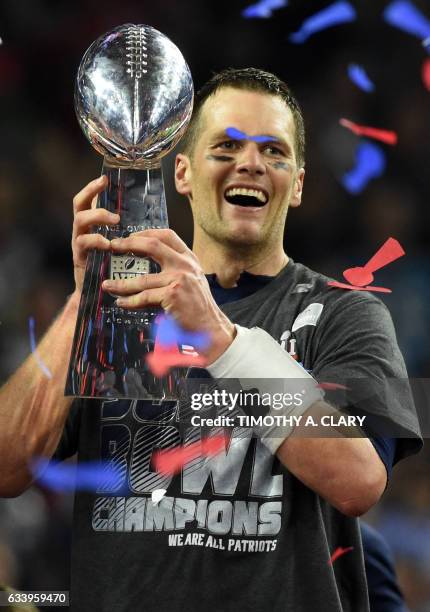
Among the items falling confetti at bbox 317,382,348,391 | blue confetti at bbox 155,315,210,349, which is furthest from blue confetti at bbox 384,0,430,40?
blue confetti at bbox 155,315,210,349

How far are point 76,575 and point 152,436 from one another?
150 millimetres

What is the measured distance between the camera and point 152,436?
93cm

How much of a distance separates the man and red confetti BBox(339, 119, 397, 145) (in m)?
0.73

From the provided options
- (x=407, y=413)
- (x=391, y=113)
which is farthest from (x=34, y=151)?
(x=407, y=413)

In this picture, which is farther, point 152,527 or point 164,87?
point 152,527

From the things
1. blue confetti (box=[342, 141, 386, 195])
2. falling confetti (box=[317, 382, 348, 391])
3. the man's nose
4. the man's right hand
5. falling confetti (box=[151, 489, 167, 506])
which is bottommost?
falling confetti (box=[151, 489, 167, 506])

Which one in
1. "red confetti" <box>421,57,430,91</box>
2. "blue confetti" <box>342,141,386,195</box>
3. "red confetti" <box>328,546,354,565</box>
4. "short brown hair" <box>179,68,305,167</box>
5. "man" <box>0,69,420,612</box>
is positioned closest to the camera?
"man" <box>0,69,420,612</box>

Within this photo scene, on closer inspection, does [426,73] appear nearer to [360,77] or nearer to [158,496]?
[360,77]

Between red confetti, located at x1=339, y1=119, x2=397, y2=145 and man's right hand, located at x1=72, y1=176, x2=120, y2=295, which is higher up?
red confetti, located at x1=339, y1=119, x2=397, y2=145

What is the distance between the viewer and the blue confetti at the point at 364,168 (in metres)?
1.68

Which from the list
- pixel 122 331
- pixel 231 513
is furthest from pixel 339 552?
pixel 122 331

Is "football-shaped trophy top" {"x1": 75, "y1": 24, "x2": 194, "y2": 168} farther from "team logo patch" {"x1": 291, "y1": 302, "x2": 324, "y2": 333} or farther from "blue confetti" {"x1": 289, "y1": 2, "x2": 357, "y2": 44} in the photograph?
"blue confetti" {"x1": 289, "y1": 2, "x2": 357, "y2": 44}

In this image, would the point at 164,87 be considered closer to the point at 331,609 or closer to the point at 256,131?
the point at 256,131

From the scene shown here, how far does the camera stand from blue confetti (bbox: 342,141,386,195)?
1684 mm
